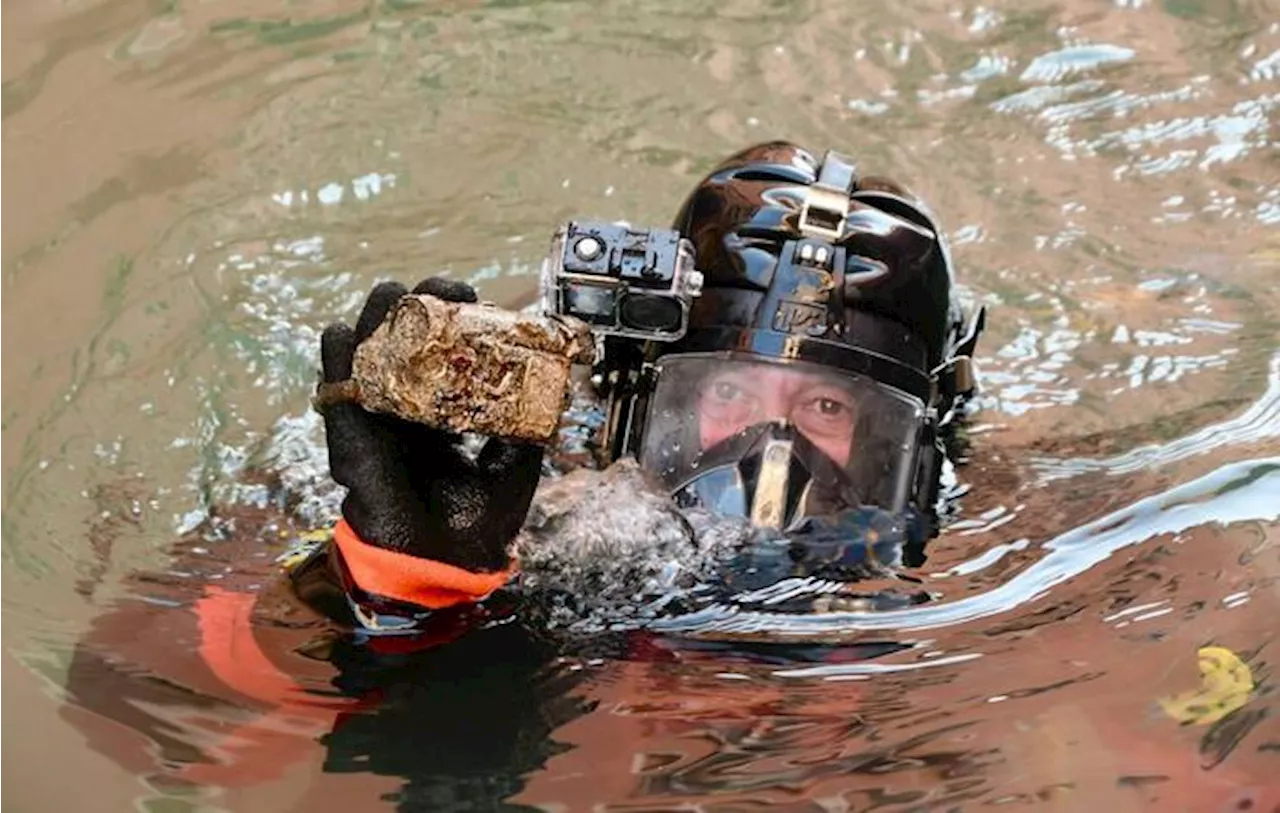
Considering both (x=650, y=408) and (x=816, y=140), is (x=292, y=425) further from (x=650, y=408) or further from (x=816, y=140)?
(x=816, y=140)

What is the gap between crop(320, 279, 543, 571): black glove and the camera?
2035 mm

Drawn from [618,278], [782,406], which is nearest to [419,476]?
[618,278]

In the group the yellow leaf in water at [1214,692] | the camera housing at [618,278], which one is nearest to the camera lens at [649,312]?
the camera housing at [618,278]

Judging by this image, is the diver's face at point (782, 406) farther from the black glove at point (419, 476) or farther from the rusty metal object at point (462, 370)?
the rusty metal object at point (462, 370)

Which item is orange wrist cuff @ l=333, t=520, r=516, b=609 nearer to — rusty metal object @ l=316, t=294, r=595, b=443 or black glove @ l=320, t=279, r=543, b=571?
black glove @ l=320, t=279, r=543, b=571

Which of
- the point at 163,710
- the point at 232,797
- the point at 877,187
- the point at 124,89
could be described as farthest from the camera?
the point at 124,89

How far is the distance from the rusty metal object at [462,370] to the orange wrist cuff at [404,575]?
239 millimetres

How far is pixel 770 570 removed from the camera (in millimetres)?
2486

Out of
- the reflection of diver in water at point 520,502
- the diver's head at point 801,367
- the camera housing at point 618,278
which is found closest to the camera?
the reflection of diver in water at point 520,502

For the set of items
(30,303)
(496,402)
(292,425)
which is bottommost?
(292,425)

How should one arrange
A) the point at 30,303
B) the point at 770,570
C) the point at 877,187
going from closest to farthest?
the point at 770,570 → the point at 877,187 → the point at 30,303

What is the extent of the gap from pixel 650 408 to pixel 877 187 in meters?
0.71

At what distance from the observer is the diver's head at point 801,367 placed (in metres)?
2.58

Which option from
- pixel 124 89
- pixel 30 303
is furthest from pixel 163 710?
pixel 124 89
